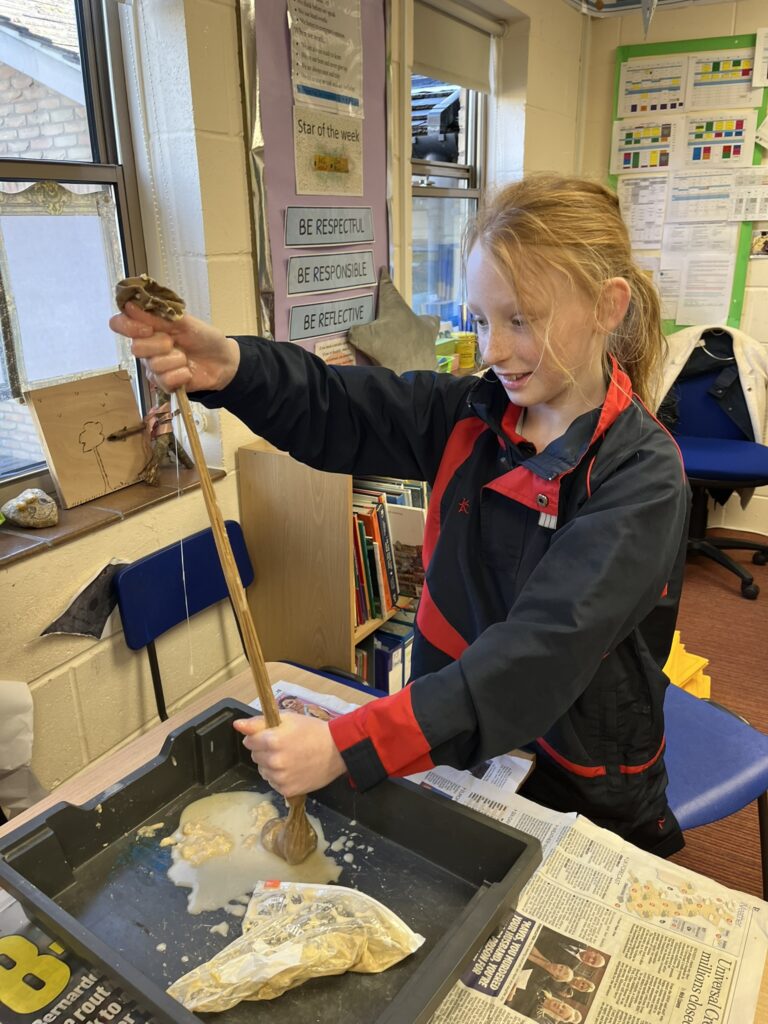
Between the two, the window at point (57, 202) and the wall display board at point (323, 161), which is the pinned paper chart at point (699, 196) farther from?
the window at point (57, 202)

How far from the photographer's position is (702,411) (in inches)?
137

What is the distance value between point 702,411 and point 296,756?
10.4 feet

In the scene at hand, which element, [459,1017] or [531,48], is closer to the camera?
[459,1017]

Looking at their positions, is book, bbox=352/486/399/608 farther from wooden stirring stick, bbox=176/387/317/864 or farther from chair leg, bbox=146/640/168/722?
wooden stirring stick, bbox=176/387/317/864

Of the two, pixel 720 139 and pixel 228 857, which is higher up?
pixel 720 139

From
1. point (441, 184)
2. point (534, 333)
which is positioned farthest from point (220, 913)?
point (441, 184)

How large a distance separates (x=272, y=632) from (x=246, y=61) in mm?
1359

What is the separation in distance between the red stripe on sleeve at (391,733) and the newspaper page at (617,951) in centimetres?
22

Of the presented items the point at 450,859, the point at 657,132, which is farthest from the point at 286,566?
the point at 657,132

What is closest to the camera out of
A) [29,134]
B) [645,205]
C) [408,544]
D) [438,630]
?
[438,630]

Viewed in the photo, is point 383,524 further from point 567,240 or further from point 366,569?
point 567,240

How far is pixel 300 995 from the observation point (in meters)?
0.75

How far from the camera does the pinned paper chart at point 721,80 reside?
10.9 ft

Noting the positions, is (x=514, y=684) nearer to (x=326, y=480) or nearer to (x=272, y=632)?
(x=326, y=480)
